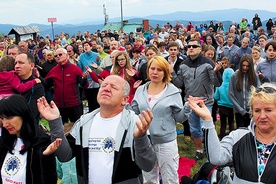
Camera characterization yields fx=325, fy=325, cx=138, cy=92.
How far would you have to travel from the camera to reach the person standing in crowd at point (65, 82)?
225 inches

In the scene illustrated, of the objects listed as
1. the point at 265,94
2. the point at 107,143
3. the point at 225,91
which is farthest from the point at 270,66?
the point at 107,143

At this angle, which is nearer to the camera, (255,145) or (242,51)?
(255,145)

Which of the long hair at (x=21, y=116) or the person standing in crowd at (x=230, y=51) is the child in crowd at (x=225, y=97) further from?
the long hair at (x=21, y=116)

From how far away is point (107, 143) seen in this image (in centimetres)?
248

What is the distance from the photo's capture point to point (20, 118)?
2535 mm

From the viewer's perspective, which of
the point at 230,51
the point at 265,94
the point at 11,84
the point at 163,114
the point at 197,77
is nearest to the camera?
the point at 265,94

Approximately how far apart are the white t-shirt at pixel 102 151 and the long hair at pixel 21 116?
1.57ft

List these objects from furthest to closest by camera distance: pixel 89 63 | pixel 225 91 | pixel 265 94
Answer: pixel 89 63
pixel 225 91
pixel 265 94

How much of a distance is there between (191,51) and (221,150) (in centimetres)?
316

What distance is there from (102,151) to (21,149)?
2.10 feet

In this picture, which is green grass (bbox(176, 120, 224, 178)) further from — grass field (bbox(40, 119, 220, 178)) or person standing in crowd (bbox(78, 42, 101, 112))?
person standing in crowd (bbox(78, 42, 101, 112))

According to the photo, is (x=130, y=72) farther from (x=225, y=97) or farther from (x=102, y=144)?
(x=102, y=144)

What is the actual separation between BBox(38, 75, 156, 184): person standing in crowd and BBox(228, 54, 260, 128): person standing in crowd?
3.07 meters

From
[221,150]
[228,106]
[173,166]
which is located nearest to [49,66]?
[228,106]
